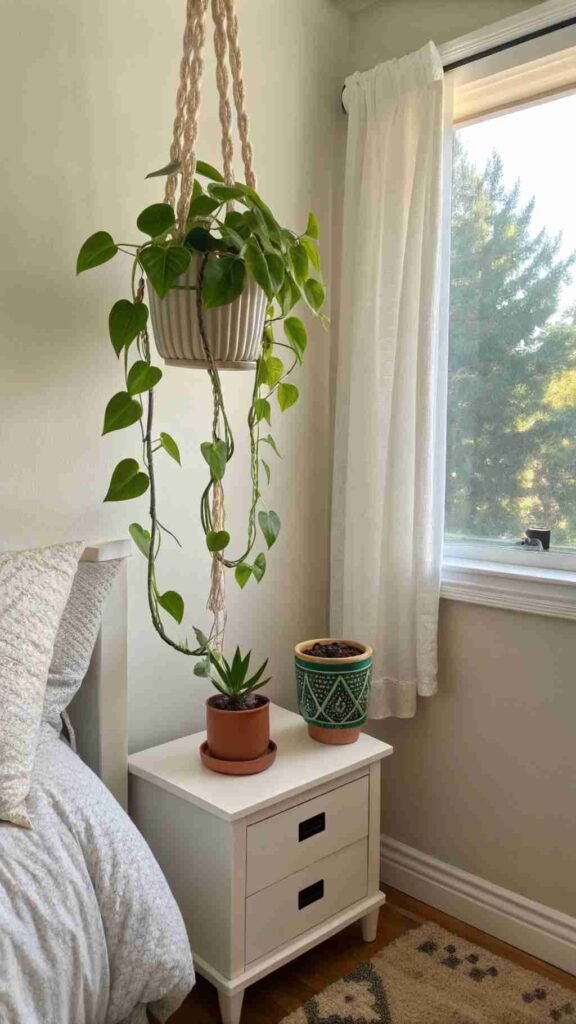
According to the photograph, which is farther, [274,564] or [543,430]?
[274,564]

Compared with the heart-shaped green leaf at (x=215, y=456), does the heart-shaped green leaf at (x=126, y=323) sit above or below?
above

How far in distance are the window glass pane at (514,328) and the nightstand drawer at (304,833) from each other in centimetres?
76

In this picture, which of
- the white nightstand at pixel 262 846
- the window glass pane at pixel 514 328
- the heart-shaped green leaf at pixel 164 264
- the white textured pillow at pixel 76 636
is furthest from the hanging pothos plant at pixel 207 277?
the window glass pane at pixel 514 328

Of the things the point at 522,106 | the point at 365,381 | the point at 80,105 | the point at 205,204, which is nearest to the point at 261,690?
the point at 365,381

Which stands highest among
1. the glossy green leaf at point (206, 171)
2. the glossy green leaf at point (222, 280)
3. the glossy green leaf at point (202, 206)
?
the glossy green leaf at point (206, 171)

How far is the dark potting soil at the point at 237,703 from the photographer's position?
1.76 metres

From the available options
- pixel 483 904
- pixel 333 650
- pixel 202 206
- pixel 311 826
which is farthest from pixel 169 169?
pixel 483 904

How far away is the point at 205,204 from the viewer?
4.98 ft

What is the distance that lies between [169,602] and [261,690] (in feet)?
A: 2.27

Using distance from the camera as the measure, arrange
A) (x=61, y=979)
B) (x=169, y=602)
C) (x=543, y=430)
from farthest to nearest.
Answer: (x=543, y=430), (x=169, y=602), (x=61, y=979)

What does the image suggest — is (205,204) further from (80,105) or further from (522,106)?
(522,106)

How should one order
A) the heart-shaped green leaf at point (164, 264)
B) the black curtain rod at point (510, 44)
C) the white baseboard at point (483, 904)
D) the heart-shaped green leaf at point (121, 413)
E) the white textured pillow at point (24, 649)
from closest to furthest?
1. the white textured pillow at point (24, 649)
2. the heart-shaped green leaf at point (164, 264)
3. the heart-shaped green leaf at point (121, 413)
4. the black curtain rod at point (510, 44)
5. the white baseboard at point (483, 904)

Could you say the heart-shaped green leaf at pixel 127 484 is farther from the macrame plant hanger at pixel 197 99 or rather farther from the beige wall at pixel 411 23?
the beige wall at pixel 411 23

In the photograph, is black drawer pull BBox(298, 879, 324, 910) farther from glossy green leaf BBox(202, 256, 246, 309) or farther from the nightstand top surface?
glossy green leaf BBox(202, 256, 246, 309)
